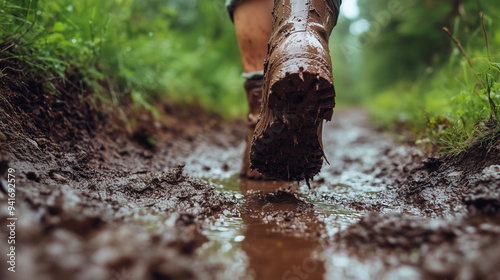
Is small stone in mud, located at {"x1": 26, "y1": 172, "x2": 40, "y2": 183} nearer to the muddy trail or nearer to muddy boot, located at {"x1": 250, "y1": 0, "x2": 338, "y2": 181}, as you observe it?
the muddy trail

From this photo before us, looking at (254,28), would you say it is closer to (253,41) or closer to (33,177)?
(253,41)

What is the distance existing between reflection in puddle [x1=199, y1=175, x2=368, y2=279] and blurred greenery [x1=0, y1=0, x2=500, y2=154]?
32.8 inches

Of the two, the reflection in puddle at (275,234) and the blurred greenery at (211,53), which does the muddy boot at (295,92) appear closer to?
the reflection in puddle at (275,234)

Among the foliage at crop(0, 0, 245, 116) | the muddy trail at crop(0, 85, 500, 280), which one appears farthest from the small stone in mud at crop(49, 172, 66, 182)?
the foliage at crop(0, 0, 245, 116)

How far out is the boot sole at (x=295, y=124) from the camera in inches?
49.7

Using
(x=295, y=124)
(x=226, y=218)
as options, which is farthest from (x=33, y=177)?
(x=295, y=124)

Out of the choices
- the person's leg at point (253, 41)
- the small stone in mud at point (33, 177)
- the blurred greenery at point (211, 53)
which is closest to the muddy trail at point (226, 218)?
the small stone in mud at point (33, 177)

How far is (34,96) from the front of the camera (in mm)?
1779

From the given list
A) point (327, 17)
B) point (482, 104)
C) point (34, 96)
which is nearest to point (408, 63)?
point (482, 104)

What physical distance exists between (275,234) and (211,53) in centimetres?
376

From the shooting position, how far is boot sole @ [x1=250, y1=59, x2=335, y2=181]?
1262 mm

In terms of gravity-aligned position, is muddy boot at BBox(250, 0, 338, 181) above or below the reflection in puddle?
above

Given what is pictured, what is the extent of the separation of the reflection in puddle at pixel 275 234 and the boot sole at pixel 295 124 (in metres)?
0.17

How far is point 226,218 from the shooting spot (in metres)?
1.30
